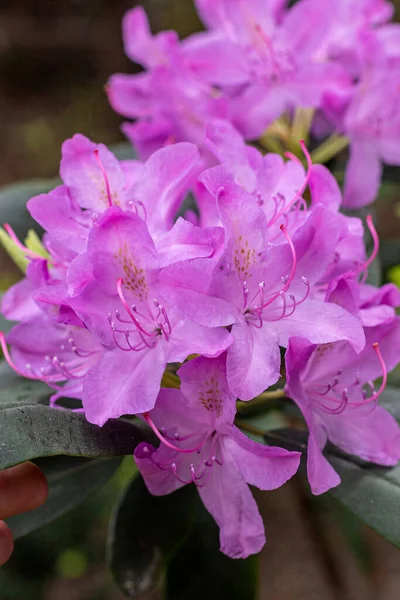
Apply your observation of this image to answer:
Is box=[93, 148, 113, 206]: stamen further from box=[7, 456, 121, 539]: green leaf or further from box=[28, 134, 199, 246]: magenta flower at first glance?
box=[7, 456, 121, 539]: green leaf

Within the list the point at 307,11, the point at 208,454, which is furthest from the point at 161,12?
the point at 208,454

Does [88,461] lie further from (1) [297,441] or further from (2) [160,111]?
(2) [160,111]

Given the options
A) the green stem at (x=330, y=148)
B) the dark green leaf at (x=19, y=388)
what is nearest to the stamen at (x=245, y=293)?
the dark green leaf at (x=19, y=388)

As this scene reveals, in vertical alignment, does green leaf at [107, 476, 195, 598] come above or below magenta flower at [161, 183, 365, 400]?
below

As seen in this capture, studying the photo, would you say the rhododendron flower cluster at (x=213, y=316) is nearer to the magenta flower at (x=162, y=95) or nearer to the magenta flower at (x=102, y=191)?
the magenta flower at (x=102, y=191)

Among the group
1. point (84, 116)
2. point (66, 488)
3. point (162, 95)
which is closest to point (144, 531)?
point (66, 488)

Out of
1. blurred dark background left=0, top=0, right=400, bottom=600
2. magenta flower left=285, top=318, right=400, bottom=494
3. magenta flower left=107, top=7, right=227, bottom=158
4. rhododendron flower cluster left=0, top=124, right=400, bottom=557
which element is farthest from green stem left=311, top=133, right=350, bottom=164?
blurred dark background left=0, top=0, right=400, bottom=600
